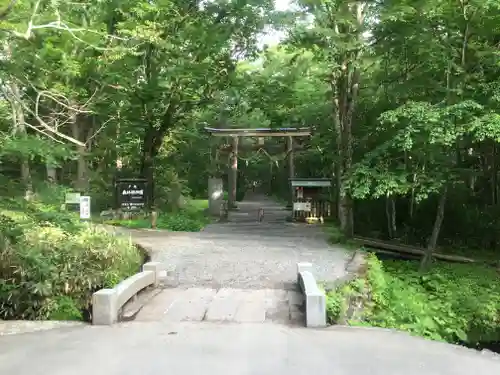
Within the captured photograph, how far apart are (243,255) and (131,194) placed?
7817 millimetres

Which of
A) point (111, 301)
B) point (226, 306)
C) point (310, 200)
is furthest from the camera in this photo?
point (310, 200)

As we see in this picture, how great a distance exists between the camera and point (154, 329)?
6168 mm

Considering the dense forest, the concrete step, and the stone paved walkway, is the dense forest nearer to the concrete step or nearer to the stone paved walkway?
the stone paved walkway

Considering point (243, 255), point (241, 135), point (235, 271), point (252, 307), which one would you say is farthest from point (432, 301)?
point (241, 135)

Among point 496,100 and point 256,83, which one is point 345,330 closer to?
point 496,100

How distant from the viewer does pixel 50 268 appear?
7.19 meters

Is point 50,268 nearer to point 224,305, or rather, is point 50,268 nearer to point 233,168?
point 224,305

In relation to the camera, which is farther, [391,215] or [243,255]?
[391,215]

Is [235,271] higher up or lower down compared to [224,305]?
higher up

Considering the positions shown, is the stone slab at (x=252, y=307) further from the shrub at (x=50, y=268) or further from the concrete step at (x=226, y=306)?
the shrub at (x=50, y=268)

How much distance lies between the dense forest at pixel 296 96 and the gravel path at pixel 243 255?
1374mm

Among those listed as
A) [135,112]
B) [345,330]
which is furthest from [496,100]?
[135,112]

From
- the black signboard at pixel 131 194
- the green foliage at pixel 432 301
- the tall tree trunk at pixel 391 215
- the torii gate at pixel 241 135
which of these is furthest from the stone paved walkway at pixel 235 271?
the torii gate at pixel 241 135

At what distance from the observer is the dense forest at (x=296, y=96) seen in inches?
395
